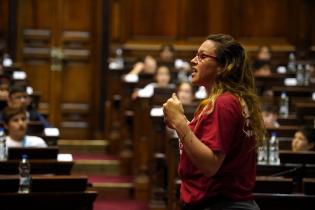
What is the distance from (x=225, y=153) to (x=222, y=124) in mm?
108

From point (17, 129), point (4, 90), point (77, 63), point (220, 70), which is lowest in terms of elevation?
point (17, 129)

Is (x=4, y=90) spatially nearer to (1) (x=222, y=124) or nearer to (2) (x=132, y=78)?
(2) (x=132, y=78)

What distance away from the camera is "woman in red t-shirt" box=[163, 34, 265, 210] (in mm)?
3014

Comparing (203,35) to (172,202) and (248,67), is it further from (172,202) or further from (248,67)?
(248,67)

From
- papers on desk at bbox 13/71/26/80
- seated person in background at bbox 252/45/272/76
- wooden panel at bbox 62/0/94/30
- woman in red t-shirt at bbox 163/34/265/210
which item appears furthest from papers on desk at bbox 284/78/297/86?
woman in red t-shirt at bbox 163/34/265/210

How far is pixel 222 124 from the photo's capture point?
10.00ft

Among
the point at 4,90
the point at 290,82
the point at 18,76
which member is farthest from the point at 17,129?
the point at 290,82

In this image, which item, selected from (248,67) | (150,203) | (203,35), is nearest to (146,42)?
(203,35)

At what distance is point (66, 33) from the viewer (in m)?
12.1

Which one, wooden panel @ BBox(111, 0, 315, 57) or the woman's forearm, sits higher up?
wooden panel @ BBox(111, 0, 315, 57)

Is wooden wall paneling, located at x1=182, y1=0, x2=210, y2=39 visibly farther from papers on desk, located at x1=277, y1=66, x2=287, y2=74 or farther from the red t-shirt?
the red t-shirt

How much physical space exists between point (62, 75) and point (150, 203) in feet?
15.2

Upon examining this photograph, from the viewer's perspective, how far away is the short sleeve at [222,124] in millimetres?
3025

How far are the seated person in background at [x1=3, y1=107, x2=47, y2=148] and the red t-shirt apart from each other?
12.3 feet
